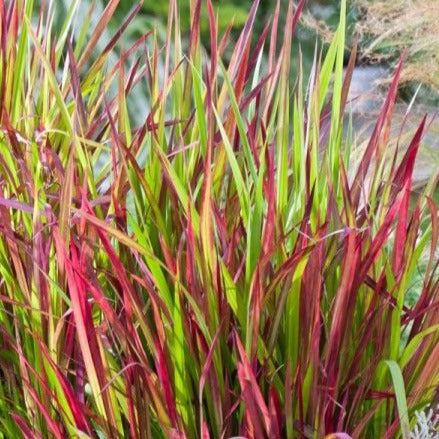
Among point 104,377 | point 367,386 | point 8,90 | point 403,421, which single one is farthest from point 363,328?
point 8,90

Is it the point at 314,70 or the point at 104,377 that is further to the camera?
the point at 314,70

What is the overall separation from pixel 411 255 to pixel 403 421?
264 mm

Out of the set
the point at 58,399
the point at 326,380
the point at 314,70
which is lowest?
the point at 58,399

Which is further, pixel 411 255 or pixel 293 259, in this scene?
pixel 411 255

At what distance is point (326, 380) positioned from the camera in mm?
976

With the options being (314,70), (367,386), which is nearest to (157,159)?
(314,70)

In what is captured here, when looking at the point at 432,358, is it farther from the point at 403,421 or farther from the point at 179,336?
the point at 179,336

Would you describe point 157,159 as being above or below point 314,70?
below

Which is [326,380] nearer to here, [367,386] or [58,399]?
[367,386]

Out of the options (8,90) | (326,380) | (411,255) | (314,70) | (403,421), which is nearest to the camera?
(403,421)

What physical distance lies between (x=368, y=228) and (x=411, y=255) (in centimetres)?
10

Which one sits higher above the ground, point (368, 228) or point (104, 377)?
point (368, 228)

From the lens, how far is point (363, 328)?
1.04m

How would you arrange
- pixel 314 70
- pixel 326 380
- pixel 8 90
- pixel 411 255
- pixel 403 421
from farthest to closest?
pixel 8 90
pixel 314 70
pixel 411 255
pixel 326 380
pixel 403 421
